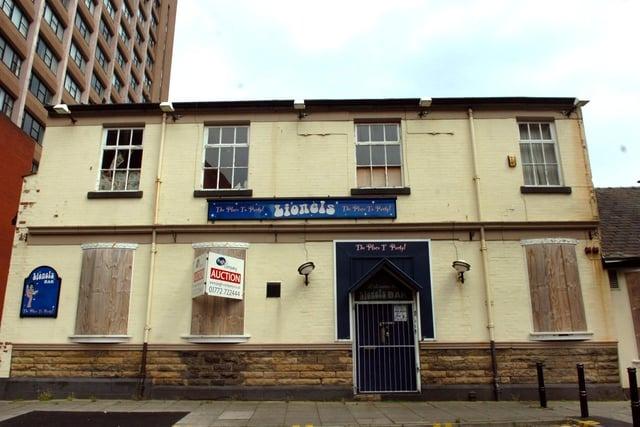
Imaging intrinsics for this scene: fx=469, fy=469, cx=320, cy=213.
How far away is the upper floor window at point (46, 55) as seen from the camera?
33.2m

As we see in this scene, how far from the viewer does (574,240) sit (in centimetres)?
1113

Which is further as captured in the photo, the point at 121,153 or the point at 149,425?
the point at 121,153

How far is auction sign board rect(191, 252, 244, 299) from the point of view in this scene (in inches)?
409

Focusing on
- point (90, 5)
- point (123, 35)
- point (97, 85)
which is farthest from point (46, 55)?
point (123, 35)

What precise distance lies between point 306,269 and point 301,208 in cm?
155

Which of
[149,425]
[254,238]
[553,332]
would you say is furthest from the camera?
[254,238]

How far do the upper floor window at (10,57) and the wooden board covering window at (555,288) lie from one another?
32.2 meters

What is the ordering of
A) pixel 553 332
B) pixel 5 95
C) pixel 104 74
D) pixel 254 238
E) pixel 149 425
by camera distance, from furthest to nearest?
pixel 104 74, pixel 5 95, pixel 254 238, pixel 553 332, pixel 149 425

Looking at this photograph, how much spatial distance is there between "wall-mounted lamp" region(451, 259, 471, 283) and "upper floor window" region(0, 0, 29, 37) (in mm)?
31707

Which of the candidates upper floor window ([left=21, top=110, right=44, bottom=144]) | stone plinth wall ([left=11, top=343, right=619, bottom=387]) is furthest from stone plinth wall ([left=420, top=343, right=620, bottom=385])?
upper floor window ([left=21, top=110, right=44, bottom=144])

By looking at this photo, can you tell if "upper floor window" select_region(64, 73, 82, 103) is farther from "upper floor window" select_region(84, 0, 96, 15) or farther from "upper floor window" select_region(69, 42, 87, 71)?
"upper floor window" select_region(84, 0, 96, 15)

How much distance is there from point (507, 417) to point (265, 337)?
204 inches

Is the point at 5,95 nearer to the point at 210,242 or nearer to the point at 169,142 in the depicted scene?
the point at 169,142

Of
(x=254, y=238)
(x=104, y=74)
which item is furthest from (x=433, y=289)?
(x=104, y=74)
